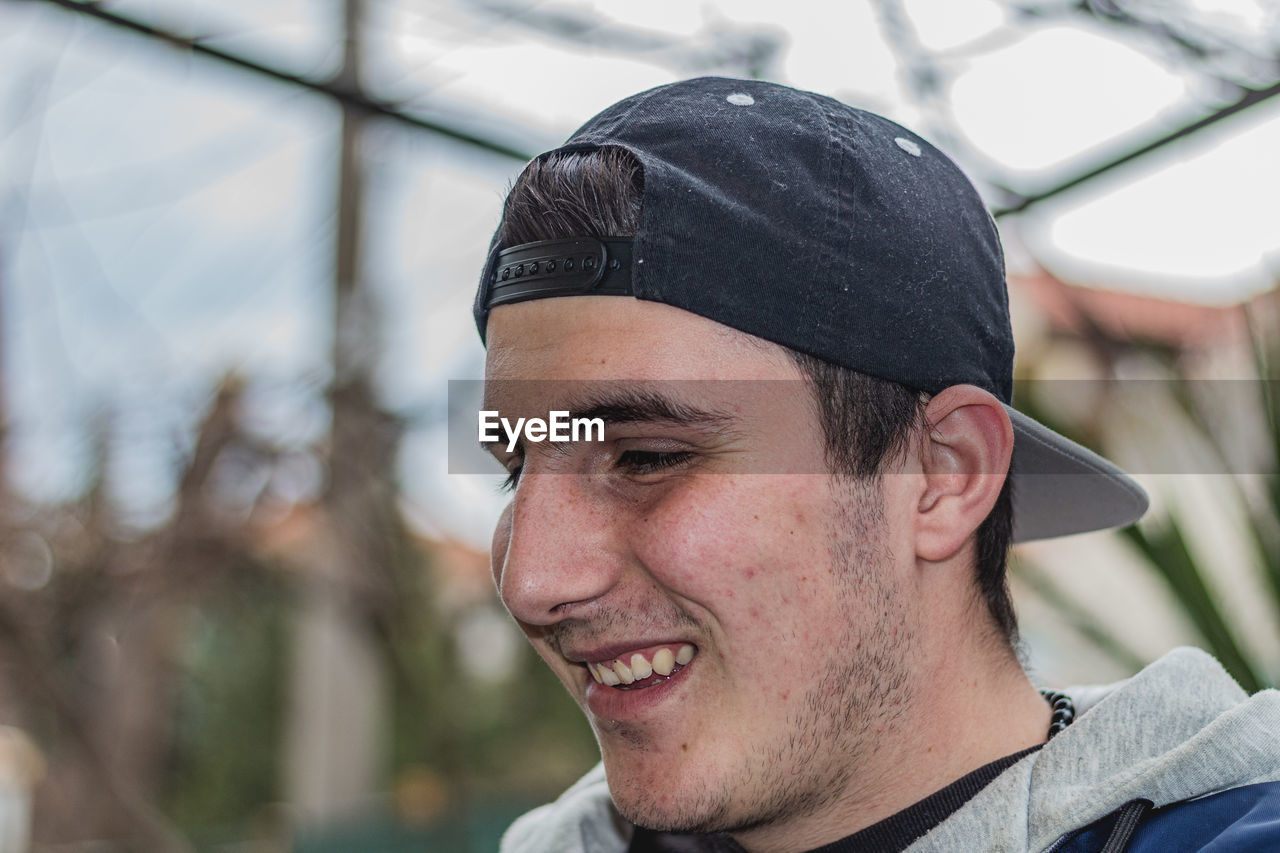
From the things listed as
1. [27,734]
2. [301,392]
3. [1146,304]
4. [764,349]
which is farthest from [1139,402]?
[27,734]

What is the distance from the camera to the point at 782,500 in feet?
3.29

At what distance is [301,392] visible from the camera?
272 cm

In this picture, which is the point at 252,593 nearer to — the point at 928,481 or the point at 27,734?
the point at 27,734

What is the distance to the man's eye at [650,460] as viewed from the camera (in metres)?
1.02

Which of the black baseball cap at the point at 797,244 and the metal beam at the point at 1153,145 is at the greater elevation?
the metal beam at the point at 1153,145

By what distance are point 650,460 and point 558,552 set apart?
12 cm

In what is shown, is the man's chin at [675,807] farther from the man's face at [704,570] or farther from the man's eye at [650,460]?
the man's eye at [650,460]

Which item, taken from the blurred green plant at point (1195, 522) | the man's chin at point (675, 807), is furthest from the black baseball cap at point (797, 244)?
the blurred green plant at point (1195, 522)

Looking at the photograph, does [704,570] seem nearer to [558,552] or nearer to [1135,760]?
[558,552]

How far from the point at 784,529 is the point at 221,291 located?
2.37m

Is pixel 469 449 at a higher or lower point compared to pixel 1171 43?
lower

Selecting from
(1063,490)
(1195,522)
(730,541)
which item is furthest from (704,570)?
(1195,522)

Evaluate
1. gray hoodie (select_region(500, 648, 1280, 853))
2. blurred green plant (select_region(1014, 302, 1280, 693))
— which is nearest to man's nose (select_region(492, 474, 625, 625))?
gray hoodie (select_region(500, 648, 1280, 853))

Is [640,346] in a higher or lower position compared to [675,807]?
higher
